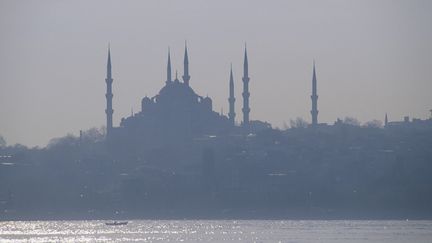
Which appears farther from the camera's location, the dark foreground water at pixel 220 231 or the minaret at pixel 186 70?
the minaret at pixel 186 70

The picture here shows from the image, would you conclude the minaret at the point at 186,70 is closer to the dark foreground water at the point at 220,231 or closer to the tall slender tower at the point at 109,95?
the tall slender tower at the point at 109,95

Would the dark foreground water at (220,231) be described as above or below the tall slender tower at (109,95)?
below

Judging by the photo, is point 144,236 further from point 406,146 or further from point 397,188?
point 406,146

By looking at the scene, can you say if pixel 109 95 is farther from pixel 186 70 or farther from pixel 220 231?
pixel 220 231

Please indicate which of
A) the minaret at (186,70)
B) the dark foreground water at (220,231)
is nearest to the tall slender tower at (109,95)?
the minaret at (186,70)

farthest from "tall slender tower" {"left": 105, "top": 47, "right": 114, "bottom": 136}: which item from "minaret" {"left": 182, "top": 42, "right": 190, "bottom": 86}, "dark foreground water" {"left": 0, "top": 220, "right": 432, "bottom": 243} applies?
"dark foreground water" {"left": 0, "top": 220, "right": 432, "bottom": 243}

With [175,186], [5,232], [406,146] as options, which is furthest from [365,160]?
[5,232]

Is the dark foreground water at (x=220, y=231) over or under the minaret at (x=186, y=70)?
under

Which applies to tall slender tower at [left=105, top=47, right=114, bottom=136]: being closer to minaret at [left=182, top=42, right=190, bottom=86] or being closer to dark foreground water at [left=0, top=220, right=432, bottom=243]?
minaret at [left=182, top=42, right=190, bottom=86]

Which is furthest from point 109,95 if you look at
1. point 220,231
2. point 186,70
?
point 220,231
